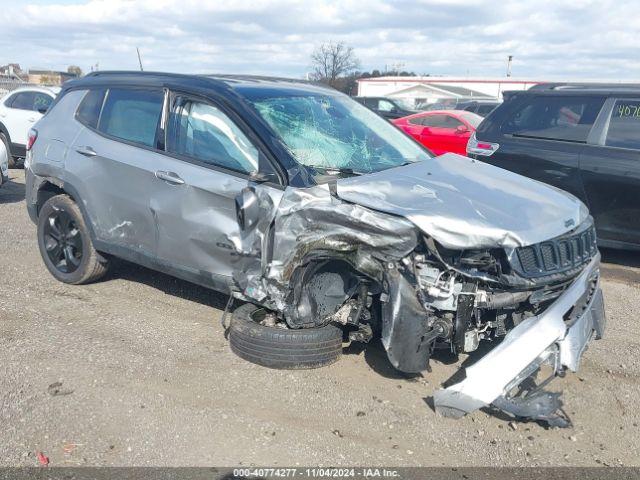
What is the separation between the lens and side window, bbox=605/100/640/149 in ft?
22.2

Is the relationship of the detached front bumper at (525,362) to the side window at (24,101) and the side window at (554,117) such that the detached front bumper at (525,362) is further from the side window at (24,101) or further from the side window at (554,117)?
the side window at (24,101)

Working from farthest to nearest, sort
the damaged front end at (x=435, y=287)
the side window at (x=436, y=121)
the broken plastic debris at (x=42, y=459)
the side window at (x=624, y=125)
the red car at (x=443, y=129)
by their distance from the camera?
A: the side window at (x=436, y=121), the red car at (x=443, y=129), the side window at (x=624, y=125), the damaged front end at (x=435, y=287), the broken plastic debris at (x=42, y=459)

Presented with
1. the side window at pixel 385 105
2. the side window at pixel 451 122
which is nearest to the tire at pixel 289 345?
the side window at pixel 451 122

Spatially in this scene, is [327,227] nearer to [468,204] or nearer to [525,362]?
[468,204]

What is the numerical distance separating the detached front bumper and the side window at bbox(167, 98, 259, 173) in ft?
6.18

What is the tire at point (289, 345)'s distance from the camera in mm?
4152

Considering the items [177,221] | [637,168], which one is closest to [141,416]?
[177,221]

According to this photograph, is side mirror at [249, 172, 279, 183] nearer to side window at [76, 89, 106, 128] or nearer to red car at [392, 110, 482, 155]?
side window at [76, 89, 106, 128]

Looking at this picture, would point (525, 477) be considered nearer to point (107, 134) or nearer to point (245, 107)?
point (245, 107)

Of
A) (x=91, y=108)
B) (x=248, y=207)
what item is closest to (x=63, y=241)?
(x=91, y=108)

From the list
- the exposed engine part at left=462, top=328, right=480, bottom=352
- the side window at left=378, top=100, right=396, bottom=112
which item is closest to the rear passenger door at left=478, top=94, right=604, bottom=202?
the exposed engine part at left=462, top=328, right=480, bottom=352

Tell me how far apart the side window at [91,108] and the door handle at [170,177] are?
1103 mm

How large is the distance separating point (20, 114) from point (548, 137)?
10600 mm

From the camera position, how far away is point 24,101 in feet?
44.8
